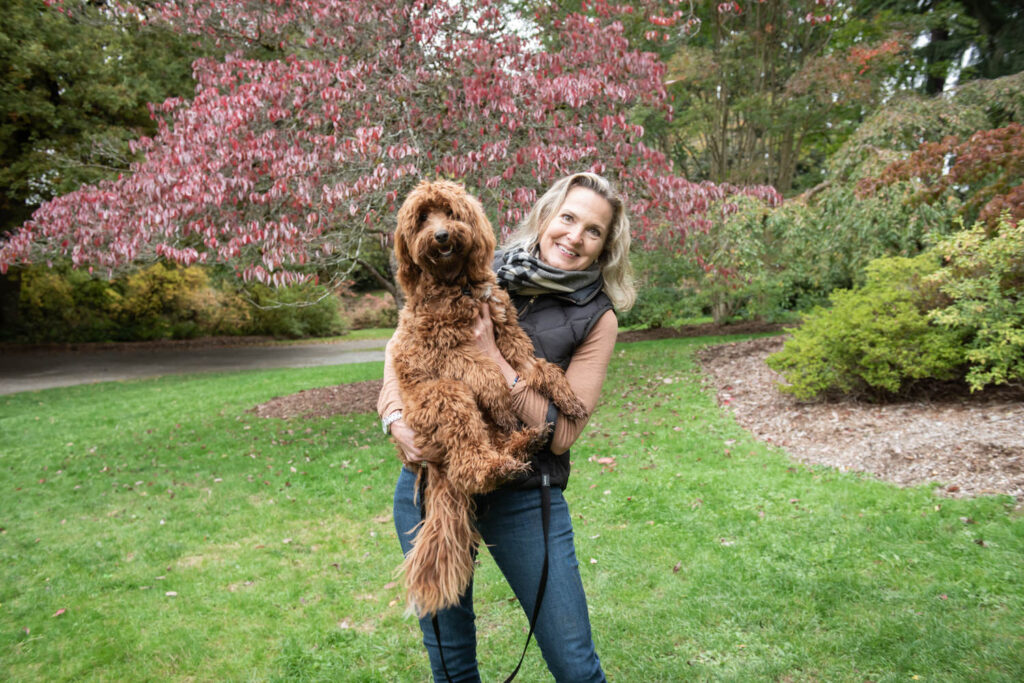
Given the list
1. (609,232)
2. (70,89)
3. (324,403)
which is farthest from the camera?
(70,89)

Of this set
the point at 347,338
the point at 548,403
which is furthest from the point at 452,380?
the point at 347,338

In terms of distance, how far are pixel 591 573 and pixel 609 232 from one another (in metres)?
2.71

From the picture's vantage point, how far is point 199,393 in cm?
1166

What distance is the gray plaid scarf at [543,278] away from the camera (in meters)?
1.89

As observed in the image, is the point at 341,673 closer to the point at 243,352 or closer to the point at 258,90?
the point at 258,90

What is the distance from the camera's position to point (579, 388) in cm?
185

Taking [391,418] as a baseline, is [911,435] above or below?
below

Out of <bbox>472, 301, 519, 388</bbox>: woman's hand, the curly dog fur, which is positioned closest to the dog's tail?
the curly dog fur

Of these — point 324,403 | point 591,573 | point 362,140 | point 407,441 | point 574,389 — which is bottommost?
point 324,403

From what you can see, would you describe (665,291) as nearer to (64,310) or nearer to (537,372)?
(537,372)

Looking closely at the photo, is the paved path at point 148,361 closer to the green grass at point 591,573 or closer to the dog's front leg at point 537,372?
the green grass at point 591,573

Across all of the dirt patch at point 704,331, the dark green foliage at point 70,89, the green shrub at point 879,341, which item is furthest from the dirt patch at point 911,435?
the dark green foliage at point 70,89

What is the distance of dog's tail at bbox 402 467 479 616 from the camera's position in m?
1.76

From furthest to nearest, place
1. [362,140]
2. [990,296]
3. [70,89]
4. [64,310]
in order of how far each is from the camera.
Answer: [64,310] → [70,89] → [362,140] → [990,296]
